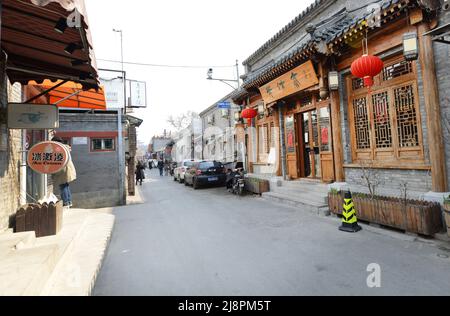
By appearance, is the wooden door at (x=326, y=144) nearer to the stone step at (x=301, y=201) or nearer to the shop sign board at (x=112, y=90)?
the stone step at (x=301, y=201)

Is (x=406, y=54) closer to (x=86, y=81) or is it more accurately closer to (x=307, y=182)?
(x=307, y=182)

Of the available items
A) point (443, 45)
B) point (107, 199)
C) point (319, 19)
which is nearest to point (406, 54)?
point (443, 45)

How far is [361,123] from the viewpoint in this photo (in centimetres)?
671

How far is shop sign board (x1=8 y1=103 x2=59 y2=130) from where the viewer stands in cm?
441

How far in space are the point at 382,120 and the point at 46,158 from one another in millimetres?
7495

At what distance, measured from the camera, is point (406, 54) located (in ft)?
16.1

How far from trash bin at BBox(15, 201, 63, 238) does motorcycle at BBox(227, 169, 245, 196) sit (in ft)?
22.2

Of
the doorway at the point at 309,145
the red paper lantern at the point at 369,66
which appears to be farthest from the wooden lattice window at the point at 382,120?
the doorway at the point at 309,145

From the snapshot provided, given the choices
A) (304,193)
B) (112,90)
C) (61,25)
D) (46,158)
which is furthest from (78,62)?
(112,90)

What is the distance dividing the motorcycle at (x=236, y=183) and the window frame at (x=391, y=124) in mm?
4735

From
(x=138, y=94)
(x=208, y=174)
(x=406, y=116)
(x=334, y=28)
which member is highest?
(x=138, y=94)

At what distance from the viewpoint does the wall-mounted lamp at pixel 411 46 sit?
4.83 m

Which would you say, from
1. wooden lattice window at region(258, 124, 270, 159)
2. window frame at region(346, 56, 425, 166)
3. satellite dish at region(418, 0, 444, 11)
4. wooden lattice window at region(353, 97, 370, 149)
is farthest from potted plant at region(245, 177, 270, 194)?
satellite dish at region(418, 0, 444, 11)

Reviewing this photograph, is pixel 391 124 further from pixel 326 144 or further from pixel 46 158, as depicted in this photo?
pixel 46 158
